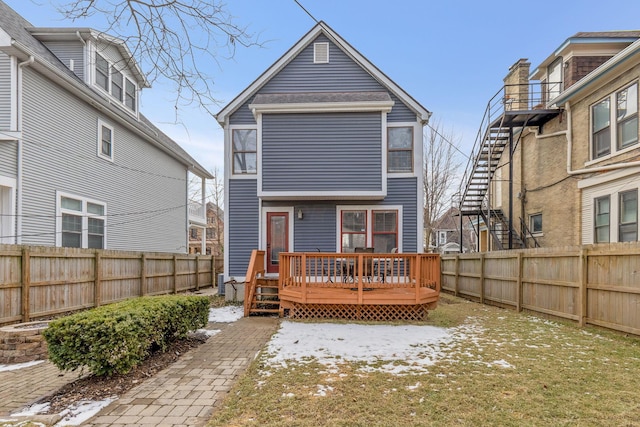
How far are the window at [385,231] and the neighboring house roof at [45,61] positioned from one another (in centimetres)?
816

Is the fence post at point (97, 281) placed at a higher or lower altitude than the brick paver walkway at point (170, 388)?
higher

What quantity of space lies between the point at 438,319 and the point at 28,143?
1110 centimetres

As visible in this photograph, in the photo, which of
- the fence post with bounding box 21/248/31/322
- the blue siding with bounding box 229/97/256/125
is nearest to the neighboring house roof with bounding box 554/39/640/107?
the blue siding with bounding box 229/97/256/125

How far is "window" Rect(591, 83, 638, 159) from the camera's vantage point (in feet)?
29.9

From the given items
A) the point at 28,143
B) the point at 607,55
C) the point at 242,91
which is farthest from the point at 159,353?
the point at 607,55

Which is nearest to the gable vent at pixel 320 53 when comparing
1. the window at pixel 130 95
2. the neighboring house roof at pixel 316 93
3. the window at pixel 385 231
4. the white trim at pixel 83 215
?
the neighboring house roof at pixel 316 93

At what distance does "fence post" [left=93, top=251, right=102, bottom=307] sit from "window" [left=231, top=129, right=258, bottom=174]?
15.0 ft

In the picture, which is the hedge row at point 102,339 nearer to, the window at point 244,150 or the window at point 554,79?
the window at point 244,150

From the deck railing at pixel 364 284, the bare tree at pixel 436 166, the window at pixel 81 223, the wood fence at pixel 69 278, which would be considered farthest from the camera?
the bare tree at pixel 436 166

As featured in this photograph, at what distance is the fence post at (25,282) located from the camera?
6351 millimetres

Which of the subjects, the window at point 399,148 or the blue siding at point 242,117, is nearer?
the window at point 399,148

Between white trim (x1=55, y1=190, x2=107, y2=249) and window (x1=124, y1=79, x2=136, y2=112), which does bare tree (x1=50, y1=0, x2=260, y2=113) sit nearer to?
white trim (x1=55, y1=190, x2=107, y2=249)

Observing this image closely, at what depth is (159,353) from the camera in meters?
5.06

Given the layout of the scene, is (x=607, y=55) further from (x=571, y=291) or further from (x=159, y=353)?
(x=159, y=353)
